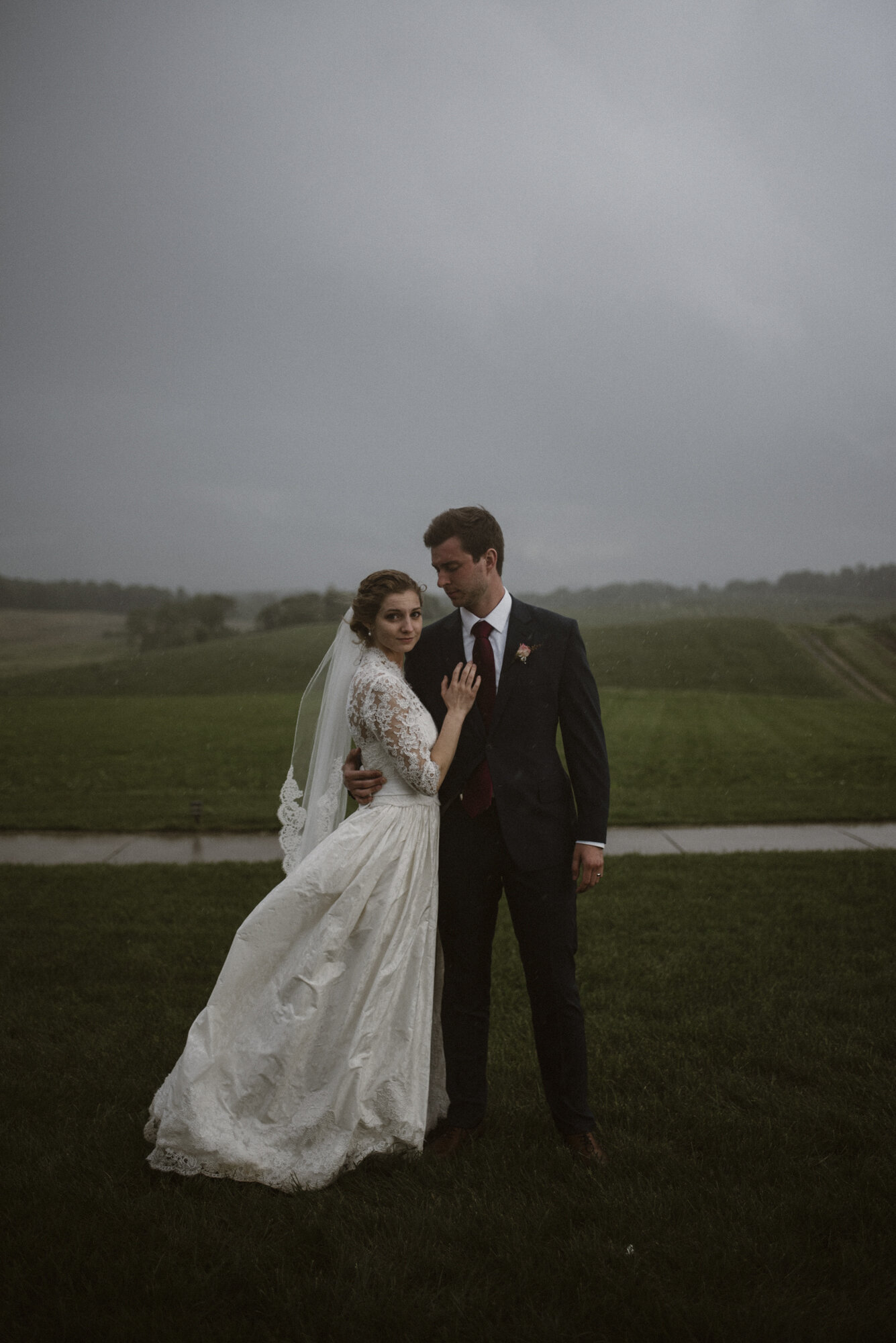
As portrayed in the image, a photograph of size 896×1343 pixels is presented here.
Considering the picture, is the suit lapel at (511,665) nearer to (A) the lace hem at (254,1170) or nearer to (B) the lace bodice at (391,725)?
(B) the lace bodice at (391,725)

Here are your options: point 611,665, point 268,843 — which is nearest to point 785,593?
point 611,665

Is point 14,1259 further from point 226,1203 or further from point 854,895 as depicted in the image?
point 854,895

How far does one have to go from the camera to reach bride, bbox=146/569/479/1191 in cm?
311

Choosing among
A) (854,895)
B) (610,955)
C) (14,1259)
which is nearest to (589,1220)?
(14,1259)

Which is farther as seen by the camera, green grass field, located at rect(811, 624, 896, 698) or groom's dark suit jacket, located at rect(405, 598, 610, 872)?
green grass field, located at rect(811, 624, 896, 698)

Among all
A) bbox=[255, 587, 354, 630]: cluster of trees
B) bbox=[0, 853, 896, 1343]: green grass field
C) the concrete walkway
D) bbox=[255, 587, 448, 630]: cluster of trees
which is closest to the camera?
bbox=[0, 853, 896, 1343]: green grass field

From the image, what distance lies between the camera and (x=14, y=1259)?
2.62 metres

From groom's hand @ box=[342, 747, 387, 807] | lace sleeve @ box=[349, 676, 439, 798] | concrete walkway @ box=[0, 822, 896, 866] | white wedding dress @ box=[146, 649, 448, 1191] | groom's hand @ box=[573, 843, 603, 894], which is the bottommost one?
concrete walkway @ box=[0, 822, 896, 866]

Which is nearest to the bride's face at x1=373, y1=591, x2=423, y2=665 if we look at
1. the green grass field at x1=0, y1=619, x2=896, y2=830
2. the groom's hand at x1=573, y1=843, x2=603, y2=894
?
the groom's hand at x1=573, y1=843, x2=603, y2=894

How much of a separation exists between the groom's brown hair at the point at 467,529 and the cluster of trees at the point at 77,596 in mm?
23627

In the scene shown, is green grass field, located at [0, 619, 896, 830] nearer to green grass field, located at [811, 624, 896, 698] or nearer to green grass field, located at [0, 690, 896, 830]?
green grass field, located at [0, 690, 896, 830]

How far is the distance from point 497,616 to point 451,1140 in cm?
217

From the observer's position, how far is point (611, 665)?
19797 millimetres

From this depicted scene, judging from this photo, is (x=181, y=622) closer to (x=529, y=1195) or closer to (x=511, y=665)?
(x=511, y=665)
